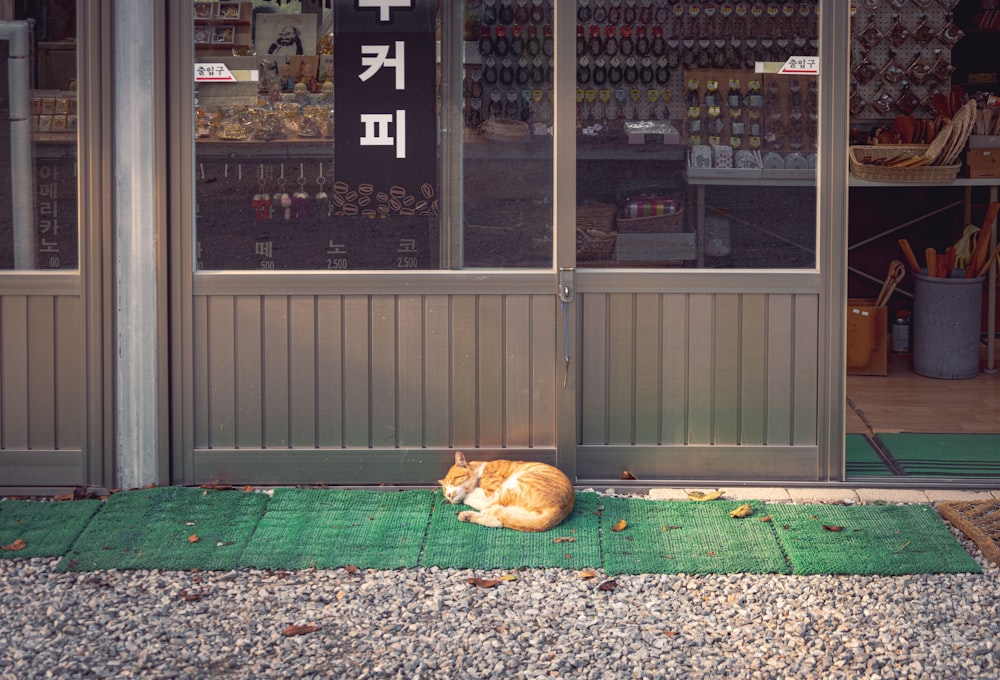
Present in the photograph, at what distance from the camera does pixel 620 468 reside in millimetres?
5516

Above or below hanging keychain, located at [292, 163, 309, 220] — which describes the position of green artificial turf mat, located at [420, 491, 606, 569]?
below

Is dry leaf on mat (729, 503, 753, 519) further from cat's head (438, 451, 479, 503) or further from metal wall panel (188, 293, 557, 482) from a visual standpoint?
cat's head (438, 451, 479, 503)

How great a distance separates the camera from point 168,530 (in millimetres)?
4965

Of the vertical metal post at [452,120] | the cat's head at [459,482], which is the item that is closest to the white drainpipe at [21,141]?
the vertical metal post at [452,120]

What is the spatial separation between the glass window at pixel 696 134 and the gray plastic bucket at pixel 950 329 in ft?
9.52

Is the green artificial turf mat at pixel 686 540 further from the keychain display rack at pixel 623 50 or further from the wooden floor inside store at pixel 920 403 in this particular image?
the wooden floor inside store at pixel 920 403

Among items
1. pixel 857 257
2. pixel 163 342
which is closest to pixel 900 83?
pixel 857 257

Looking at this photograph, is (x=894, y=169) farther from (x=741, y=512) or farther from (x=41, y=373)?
(x=41, y=373)

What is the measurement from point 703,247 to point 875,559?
144cm

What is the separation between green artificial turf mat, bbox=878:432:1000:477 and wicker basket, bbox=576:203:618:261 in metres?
1.66

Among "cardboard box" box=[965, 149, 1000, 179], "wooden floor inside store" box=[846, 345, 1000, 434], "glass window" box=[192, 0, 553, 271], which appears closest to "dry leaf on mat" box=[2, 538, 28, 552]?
"glass window" box=[192, 0, 553, 271]

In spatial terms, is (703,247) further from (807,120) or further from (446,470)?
(446,470)

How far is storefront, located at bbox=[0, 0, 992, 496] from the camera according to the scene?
209 inches

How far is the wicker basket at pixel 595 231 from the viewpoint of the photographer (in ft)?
17.6
